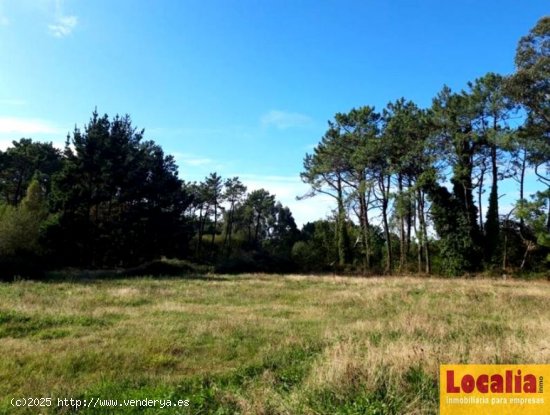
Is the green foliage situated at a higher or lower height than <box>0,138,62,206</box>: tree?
lower

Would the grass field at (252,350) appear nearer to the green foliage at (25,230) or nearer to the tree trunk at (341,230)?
the green foliage at (25,230)

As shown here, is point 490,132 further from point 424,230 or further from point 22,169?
point 22,169

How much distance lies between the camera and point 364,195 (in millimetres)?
49500

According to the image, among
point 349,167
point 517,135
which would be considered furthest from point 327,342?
point 349,167

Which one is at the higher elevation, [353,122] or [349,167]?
[353,122]

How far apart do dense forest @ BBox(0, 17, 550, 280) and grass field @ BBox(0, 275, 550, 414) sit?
→ 1861 cm

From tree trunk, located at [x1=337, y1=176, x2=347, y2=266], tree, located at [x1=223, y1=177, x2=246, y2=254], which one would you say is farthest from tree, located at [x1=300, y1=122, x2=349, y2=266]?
tree, located at [x1=223, y1=177, x2=246, y2=254]

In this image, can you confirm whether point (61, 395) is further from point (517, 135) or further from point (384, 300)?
point (517, 135)

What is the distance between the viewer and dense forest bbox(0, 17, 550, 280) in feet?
114

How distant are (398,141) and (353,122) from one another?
22.5ft

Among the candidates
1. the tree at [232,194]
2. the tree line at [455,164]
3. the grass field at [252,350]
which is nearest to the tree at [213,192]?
the tree at [232,194]

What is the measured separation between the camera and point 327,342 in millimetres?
8508

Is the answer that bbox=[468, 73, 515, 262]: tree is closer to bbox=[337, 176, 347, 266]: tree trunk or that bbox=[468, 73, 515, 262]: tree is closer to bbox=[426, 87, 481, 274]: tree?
bbox=[426, 87, 481, 274]: tree

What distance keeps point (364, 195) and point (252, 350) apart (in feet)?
140
